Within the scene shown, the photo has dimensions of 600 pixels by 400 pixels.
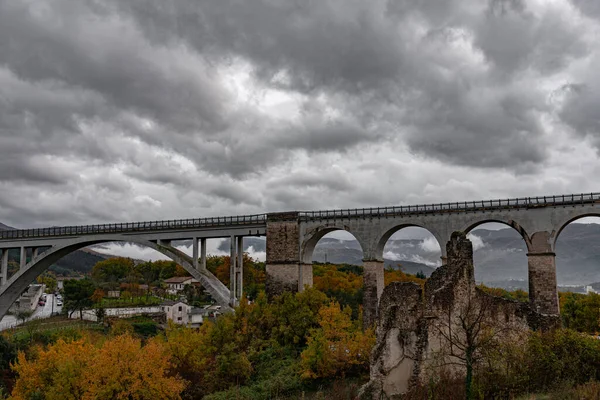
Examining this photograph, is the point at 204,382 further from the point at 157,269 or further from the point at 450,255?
the point at 157,269

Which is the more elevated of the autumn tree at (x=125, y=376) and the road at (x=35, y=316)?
the autumn tree at (x=125, y=376)

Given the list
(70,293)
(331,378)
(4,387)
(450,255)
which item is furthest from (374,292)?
(70,293)

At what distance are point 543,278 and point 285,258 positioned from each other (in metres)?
18.5

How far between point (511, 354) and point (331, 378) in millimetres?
10211

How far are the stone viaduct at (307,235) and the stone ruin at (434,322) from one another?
46.0 feet

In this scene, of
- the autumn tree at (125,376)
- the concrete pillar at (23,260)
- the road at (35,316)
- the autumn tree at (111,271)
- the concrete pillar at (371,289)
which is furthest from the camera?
the autumn tree at (111,271)

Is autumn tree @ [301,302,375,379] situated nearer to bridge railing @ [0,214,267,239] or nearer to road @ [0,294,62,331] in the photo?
bridge railing @ [0,214,267,239]

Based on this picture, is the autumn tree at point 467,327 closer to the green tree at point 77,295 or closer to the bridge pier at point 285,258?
the bridge pier at point 285,258

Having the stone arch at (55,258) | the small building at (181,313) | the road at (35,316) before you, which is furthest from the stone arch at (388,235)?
the road at (35,316)

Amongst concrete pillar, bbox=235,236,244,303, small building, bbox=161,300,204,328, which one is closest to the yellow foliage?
concrete pillar, bbox=235,236,244,303

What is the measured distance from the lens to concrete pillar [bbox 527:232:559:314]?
3056cm

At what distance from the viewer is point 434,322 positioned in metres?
16.9

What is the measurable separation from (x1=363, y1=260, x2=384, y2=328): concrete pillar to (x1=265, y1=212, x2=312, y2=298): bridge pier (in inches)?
203

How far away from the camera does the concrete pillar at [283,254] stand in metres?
38.9
